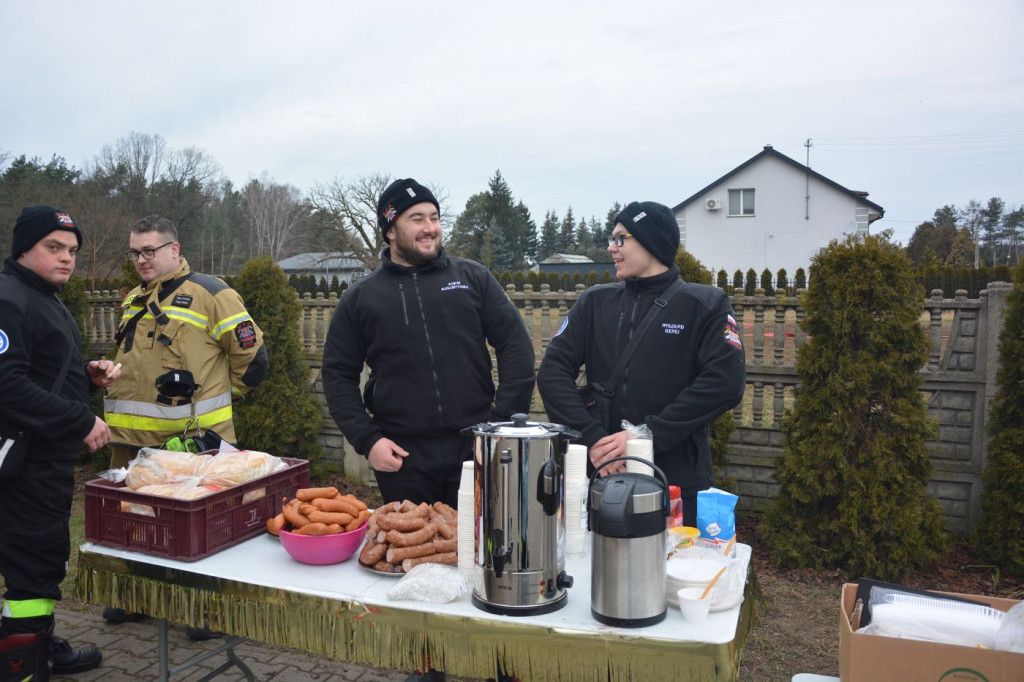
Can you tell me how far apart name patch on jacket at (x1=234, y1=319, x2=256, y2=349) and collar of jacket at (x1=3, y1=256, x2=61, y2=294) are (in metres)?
1.01

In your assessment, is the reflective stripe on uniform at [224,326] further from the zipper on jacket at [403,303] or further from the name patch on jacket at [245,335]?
the zipper on jacket at [403,303]

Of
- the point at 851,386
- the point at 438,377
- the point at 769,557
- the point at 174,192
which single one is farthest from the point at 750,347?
the point at 174,192

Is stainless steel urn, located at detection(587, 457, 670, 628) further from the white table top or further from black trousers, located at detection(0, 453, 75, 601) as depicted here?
black trousers, located at detection(0, 453, 75, 601)

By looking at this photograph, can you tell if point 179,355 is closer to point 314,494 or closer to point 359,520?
point 314,494

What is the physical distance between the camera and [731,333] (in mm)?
2932

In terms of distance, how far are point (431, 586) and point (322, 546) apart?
0.48 metres

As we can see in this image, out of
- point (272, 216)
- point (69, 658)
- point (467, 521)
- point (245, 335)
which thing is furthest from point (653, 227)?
point (272, 216)

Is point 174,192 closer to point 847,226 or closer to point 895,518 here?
point 847,226

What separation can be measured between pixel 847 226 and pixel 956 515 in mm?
33585

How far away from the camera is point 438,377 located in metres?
3.06

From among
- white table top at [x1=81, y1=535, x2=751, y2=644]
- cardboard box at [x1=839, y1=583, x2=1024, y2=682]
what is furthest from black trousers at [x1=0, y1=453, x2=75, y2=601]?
cardboard box at [x1=839, y1=583, x2=1024, y2=682]

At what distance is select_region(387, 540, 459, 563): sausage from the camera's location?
A: 224 cm

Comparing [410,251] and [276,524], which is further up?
[410,251]

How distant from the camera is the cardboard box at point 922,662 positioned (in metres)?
1.60
